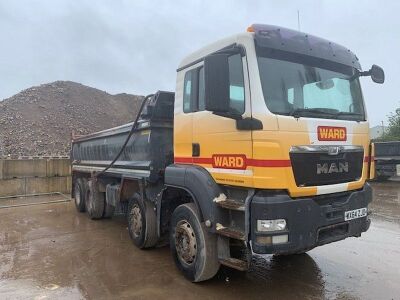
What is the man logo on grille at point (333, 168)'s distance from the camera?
4.10 m

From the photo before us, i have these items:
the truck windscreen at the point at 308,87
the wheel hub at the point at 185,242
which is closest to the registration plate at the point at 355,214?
the truck windscreen at the point at 308,87

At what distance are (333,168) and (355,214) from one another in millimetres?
627

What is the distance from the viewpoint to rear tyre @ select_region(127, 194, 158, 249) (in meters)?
5.95

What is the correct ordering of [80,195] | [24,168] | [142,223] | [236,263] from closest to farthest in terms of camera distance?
1. [236,263]
2. [142,223]
3. [80,195]
4. [24,168]

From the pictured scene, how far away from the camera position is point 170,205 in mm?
5469

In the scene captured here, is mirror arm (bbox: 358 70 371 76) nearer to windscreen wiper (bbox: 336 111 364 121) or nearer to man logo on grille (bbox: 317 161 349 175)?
windscreen wiper (bbox: 336 111 364 121)

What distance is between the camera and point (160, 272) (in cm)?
522

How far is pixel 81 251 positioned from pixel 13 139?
87.0 ft

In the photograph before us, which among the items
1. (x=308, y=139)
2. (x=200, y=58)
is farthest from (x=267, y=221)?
(x=200, y=58)

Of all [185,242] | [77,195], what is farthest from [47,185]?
[185,242]

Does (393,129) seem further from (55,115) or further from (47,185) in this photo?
(55,115)

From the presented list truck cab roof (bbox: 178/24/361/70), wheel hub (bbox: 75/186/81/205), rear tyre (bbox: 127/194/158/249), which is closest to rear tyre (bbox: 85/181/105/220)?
wheel hub (bbox: 75/186/81/205)

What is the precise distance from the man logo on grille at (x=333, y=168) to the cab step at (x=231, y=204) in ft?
2.86

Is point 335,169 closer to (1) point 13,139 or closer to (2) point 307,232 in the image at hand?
(2) point 307,232
